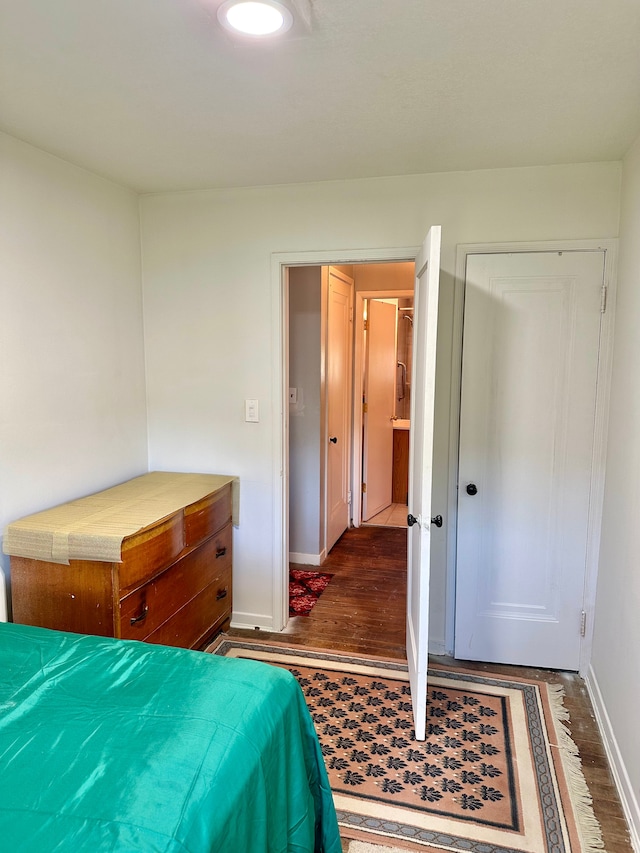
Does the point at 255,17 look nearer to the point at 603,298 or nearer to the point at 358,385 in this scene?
the point at 603,298

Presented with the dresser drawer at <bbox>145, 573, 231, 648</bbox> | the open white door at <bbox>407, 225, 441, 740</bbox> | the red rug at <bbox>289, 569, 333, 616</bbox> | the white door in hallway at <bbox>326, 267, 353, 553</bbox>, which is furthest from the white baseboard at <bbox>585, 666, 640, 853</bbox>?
the white door in hallway at <bbox>326, 267, 353, 553</bbox>

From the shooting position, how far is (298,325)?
4.01 meters

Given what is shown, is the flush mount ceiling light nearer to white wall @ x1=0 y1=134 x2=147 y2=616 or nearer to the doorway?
white wall @ x1=0 y1=134 x2=147 y2=616

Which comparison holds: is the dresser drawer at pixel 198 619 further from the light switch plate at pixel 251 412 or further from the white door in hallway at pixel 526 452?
the white door in hallway at pixel 526 452

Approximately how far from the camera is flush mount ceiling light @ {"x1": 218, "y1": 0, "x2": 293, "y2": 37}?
1.36 m

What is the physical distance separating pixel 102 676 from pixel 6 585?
3.33 ft

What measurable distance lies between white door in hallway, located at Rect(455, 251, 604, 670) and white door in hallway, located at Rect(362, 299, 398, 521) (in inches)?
94.2

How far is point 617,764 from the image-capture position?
206 cm

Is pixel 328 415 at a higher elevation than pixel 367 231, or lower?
lower

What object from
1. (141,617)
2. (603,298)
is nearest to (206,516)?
(141,617)

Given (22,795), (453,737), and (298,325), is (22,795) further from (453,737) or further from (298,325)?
(298,325)

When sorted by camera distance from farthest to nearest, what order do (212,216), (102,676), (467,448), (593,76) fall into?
(212,216) < (467,448) < (593,76) < (102,676)

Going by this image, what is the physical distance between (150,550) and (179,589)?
14.2 inches

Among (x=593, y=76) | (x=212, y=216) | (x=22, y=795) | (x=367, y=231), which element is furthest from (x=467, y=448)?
(x=22, y=795)
